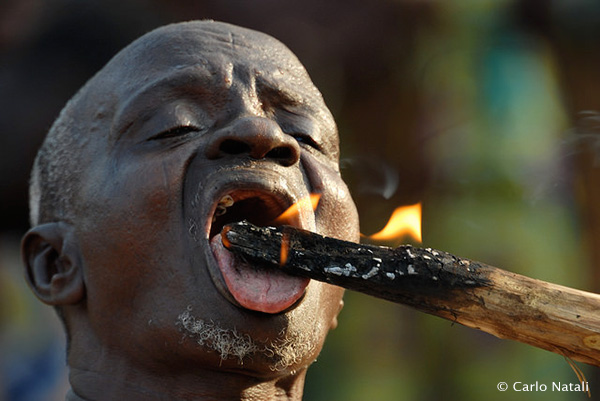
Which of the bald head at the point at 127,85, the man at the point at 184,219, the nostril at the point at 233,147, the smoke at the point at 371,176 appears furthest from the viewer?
the smoke at the point at 371,176

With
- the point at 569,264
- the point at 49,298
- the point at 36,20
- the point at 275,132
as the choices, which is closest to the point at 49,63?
the point at 36,20

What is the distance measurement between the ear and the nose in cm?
62

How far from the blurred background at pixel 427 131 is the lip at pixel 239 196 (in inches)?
120

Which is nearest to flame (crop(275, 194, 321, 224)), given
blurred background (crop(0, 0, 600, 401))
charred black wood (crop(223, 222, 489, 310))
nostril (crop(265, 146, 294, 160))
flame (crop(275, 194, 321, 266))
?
flame (crop(275, 194, 321, 266))

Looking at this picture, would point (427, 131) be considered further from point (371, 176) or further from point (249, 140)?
point (249, 140)

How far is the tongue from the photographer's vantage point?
2199 mm

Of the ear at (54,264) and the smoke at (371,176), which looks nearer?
the ear at (54,264)

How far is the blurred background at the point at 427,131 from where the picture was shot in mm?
5609

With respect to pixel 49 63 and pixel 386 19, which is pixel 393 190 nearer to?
pixel 386 19

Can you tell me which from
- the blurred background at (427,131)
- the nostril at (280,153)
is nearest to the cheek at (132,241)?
the nostril at (280,153)

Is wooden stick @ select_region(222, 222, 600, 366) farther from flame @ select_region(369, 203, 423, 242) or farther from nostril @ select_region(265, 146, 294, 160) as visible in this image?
nostril @ select_region(265, 146, 294, 160)

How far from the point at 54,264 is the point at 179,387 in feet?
2.26

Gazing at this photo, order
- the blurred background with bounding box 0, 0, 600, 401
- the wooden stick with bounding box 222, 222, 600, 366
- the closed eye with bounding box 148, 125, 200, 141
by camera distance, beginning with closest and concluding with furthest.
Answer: the wooden stick with bounding box 222, 222, 600, 366 → the closed eye with bounding box 148, 125, 200, 141 → the blurred background with bounding box 0, 0, 600, 401

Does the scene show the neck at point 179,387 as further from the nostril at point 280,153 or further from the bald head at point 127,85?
the nostril at point 280,153
